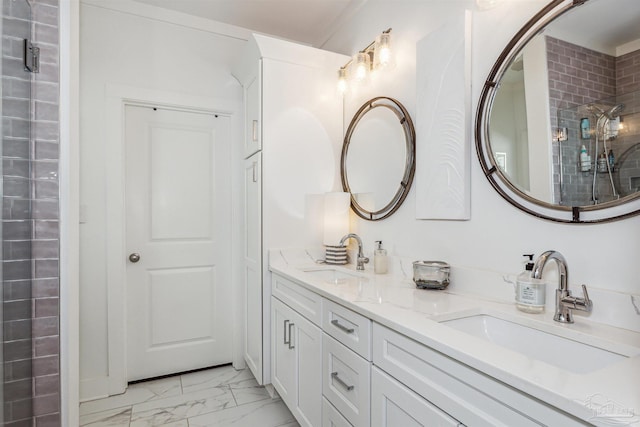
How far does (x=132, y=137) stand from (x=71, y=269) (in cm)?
122

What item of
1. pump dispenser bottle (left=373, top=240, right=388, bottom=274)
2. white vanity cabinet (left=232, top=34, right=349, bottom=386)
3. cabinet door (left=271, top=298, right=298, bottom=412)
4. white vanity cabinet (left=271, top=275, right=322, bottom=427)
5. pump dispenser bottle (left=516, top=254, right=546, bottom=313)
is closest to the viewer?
pump dispenser bottle (left=516, top=254, right=546, bottom=313)

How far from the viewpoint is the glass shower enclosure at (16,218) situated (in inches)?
49.7

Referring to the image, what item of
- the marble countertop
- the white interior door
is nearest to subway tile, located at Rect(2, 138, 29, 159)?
the white interior door

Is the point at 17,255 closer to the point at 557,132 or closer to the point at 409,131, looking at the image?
the point at 409,131

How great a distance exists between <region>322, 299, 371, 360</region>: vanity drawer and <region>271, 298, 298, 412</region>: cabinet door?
0.38 meters

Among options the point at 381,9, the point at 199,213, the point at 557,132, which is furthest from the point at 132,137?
the point at 557,132

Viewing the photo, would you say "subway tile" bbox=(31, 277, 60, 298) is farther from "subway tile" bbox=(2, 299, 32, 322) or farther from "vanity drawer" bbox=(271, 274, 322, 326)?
"vanity drawer" bbox=(271, 274, 322, 326)

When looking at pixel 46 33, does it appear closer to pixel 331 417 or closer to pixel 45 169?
pixel 45 169

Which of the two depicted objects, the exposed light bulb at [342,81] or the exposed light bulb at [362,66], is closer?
the exposed light bulb at [362,66]

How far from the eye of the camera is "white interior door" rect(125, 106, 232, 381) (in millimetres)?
2453

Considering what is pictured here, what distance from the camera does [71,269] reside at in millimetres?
1552

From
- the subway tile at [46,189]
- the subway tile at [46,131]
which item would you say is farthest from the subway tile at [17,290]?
the subway tile at [46,131]

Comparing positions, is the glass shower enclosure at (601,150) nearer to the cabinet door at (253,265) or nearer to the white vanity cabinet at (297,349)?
the white vanity cabinet at (297,349)

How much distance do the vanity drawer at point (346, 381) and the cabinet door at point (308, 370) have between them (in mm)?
58
